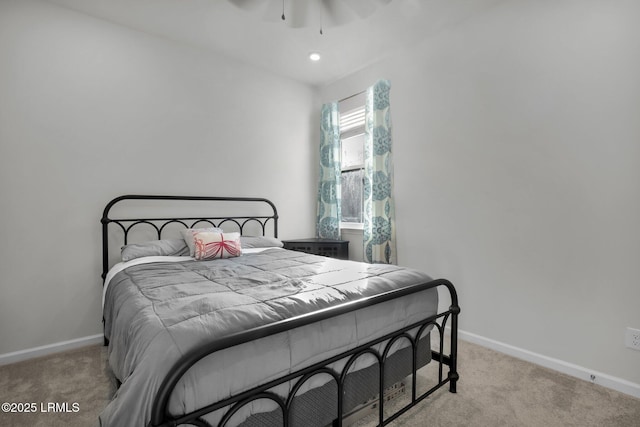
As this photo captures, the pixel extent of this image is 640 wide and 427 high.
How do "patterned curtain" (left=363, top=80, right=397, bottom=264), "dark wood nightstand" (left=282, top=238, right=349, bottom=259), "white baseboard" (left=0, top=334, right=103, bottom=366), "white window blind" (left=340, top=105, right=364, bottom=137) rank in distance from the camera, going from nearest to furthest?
"white baseboard" (left=0, top=334, right=103, bottom=366) < "patterned curtain" (left=363, top=80, right=397, bottom=264) < "dark wood nightstand" (left=282, top=238, right=349, bottom=259) < "white window blind" (left=340, top=105, right=364, bottom=137)

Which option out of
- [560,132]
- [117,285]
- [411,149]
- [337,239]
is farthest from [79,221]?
[560,132]

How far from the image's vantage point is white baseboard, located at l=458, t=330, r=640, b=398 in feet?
5.81

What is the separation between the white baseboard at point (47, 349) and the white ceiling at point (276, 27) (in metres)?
2.54

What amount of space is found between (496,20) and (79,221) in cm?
351

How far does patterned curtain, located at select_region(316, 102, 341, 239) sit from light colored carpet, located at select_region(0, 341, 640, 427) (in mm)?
1888

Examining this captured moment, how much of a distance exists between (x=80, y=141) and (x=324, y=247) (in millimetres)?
2305

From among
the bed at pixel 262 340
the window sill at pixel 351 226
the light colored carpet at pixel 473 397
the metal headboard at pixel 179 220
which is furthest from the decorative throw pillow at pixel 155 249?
the window sill at pixel 351 226

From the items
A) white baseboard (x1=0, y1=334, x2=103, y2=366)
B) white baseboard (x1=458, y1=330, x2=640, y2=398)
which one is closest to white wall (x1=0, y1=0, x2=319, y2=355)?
white baseboard (x1=0, y1=334, x2=103, y2=366)

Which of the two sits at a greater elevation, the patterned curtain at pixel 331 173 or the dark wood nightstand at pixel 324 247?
the patterned curtain at pixel 331 173

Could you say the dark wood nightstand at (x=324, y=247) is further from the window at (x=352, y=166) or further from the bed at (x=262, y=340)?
the bed at (x=262, y=340)

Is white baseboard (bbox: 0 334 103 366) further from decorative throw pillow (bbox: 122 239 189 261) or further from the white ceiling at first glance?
the white ceiling

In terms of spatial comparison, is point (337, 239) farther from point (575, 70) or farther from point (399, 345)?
point (575, 70)

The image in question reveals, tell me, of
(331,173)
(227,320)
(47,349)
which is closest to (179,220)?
(47,349)

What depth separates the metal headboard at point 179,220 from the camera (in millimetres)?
2445
